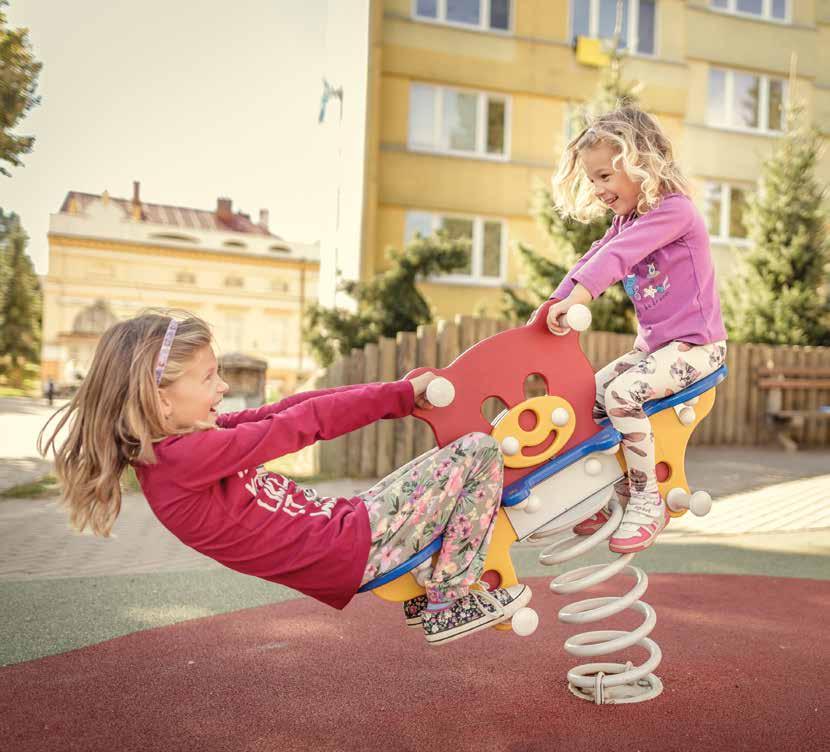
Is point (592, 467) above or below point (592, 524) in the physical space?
above

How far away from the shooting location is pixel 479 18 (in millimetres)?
16062

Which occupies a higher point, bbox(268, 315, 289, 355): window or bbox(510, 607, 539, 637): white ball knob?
bbox(268, 315, 289, 355): window

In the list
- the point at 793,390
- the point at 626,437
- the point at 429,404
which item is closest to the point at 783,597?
the point at 626,437

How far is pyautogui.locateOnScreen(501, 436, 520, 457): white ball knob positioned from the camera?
2.53m

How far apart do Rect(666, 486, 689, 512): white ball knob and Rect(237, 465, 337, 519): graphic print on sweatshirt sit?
1152mm

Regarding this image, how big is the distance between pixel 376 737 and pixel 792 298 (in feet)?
41.2

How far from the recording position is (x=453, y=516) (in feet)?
7.86

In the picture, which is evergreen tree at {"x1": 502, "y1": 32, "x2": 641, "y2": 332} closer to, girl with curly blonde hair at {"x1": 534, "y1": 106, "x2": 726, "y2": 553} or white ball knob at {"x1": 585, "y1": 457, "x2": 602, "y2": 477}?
girl with curly blonde hair at {"x1": 534, "y1": 106, "x2": 726, "y2": 553}

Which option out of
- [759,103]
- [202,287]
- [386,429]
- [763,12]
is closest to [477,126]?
[759,103]

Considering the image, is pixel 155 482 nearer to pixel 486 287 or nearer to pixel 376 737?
pixel 376 737

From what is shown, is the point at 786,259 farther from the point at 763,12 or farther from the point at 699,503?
the point at 699,503

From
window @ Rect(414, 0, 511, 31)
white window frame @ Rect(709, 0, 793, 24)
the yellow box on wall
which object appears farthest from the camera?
white window frame @ Rect(709, 0, 793, 24)

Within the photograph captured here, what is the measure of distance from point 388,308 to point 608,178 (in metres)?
8.63

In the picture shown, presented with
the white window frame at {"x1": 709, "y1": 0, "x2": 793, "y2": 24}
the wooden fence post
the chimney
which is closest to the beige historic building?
the chimney
